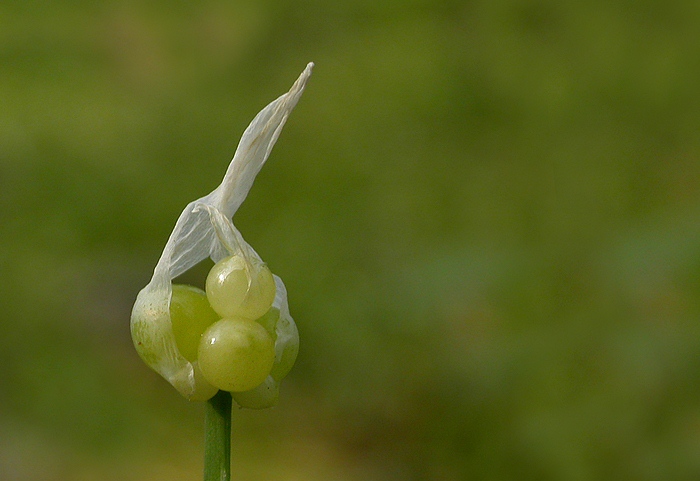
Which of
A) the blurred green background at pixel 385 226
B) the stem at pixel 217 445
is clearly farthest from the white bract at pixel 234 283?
the blurred green background at pixel 385 226

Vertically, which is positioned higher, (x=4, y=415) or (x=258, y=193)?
(x=258, y=193)

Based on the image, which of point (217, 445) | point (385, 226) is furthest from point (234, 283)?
point (385, 226)

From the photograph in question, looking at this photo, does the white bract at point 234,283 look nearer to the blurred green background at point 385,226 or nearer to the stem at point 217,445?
the stem at point 217,445

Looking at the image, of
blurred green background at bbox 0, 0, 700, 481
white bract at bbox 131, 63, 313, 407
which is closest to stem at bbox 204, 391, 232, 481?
white bract at bbox 131, 63, 313, 407

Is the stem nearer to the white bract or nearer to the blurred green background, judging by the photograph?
the white bract

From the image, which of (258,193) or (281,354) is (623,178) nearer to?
(258,193)

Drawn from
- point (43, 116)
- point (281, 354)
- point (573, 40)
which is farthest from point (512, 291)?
point (281, 354)
